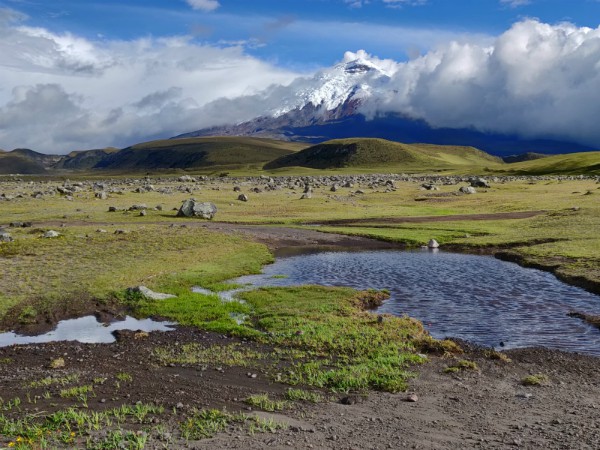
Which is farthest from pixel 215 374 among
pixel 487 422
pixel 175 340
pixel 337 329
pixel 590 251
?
pixel 590 251

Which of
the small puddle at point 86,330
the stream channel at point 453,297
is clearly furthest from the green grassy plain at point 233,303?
the stream channel at point 453,297

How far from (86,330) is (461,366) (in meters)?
19.3

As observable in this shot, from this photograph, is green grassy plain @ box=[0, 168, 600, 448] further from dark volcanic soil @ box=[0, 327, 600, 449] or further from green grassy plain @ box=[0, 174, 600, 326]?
dark volcanic soil @ box=[0, 327, 600, 449]

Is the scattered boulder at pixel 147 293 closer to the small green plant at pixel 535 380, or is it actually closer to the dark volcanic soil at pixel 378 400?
the dark volcanic soil at pixel 378 400

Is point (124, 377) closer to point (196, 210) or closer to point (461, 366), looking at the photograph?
point (461, 366)

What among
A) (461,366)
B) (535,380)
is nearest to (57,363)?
(461,366)

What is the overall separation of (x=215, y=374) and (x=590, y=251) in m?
39.3

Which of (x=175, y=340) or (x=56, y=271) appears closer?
(x=175, y=340)

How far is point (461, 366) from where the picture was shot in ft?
73.2

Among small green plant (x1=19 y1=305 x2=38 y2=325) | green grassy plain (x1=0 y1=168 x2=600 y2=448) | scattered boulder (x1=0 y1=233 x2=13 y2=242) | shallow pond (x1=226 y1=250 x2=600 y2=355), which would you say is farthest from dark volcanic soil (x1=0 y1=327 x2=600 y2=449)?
scattered boulder (x1=0 y1=233 x2=13 y2=242)

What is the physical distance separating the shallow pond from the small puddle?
39.7ft

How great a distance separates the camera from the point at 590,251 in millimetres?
47312

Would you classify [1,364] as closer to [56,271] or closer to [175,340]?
[175,340]

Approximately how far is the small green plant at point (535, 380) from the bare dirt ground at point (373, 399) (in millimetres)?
146
